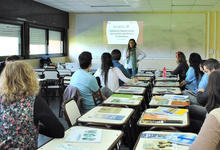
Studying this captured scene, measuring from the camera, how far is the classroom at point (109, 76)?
2.15 m

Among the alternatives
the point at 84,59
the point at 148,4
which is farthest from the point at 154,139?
the point at 148,4

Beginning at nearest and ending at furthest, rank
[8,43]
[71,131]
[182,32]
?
[71,131] < [8,43] < [182,32]

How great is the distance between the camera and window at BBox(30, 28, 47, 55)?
28.6 ft

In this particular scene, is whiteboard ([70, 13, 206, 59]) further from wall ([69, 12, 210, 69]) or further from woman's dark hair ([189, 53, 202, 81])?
woman's dark hair ([189, 53, 202, 81])

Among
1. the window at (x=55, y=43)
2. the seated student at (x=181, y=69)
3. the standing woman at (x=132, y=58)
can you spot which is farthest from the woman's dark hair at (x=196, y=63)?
the window at (x=55, y=43)

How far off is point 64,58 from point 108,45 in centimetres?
187

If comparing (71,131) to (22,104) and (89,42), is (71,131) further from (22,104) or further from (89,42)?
(89,42)

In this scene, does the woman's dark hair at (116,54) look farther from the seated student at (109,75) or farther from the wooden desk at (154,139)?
the wooden desk at (154,139)

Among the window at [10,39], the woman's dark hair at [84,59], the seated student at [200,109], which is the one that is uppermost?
the window at [10,39]

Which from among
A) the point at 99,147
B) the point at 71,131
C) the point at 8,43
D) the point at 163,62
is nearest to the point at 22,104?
the point at 71,131

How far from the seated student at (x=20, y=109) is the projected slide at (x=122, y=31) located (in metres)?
8.80

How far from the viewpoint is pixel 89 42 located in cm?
1121

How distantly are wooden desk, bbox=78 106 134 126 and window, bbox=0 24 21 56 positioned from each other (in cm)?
503

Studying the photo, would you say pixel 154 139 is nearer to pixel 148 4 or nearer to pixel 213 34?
pixel 148 4
